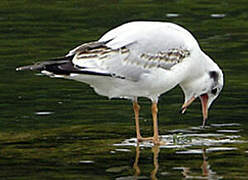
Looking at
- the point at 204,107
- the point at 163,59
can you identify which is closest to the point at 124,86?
the point at 163,59

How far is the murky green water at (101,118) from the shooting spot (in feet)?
38.7

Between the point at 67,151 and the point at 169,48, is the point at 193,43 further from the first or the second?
the point at 67,151

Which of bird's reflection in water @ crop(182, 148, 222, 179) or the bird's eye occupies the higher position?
the bird's eye

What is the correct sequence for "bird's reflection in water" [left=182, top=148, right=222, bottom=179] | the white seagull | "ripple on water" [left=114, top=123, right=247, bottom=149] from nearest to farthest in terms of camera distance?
"bird's reflection in water" [left=182, top=148, right=222, bottom=179] < the white seagull < "ripple on water" [left=114, top=123, right=247, bottom=149]

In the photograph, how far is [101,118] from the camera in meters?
14.8

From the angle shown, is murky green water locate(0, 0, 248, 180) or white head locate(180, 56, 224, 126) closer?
murky green water locate(0, 0, 248, 180)

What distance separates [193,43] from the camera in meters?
13.3

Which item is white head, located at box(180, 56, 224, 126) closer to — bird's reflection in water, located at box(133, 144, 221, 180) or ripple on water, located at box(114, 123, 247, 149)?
ripple on water, located at box(114, 123, 247, 149)

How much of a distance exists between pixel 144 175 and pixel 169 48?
2206 millimetres

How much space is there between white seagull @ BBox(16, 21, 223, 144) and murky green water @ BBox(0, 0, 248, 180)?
0.69 meters

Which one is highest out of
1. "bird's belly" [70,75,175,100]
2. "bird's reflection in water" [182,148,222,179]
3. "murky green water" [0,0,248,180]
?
"bird's belly" [70,75,175,100]

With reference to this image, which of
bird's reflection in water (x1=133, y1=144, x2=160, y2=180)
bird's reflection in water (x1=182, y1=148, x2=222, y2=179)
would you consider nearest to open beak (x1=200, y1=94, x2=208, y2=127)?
bird's reflection in water (x1=133, y1=144, x2=160, y2=180)

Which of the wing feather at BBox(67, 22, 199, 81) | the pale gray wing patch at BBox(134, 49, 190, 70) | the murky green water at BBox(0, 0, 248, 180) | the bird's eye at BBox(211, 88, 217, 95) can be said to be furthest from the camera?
the bird's eye at BBox(211, 88, 217, 95)

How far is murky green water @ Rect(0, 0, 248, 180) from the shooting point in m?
11.8
